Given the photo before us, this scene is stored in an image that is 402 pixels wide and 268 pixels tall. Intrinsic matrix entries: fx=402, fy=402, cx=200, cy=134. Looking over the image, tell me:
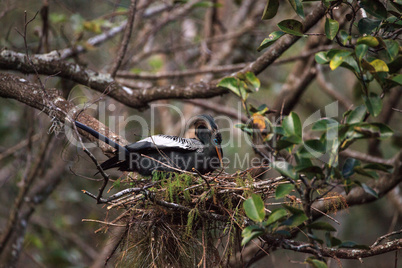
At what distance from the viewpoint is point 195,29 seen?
10.2 metres

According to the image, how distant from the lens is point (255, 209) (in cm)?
232

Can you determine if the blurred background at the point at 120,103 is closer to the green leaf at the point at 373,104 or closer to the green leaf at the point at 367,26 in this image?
the green leaf at the point at 367,26

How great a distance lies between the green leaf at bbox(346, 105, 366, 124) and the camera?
217 cm

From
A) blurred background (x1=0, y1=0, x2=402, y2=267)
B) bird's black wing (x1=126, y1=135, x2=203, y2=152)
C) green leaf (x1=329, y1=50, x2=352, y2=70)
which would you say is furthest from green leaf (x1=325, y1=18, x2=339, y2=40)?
blurred background (x1=0, y1=0, x2=402, y2=267)

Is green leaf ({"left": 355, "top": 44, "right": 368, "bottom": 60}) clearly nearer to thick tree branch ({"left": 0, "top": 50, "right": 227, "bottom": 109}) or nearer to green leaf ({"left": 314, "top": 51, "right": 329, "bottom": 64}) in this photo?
green leaf ({"left": 314, "top": 51, "right": 329, "bottom": 64})

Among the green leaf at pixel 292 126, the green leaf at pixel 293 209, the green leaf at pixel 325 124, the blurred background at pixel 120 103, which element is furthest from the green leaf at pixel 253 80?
the blurred background at pixel 120 103

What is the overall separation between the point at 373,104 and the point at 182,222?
1.83 metres

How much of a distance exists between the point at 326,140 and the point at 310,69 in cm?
402

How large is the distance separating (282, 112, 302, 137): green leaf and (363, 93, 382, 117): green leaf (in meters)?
0.37

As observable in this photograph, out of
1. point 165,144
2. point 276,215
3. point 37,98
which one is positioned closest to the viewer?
point 276,215

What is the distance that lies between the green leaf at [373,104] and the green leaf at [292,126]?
1.22ft

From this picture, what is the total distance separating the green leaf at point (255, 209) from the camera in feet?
7.52

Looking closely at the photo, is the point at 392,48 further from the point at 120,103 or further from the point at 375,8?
the point at 120,103

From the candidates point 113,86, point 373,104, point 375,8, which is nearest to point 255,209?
point 373,104
